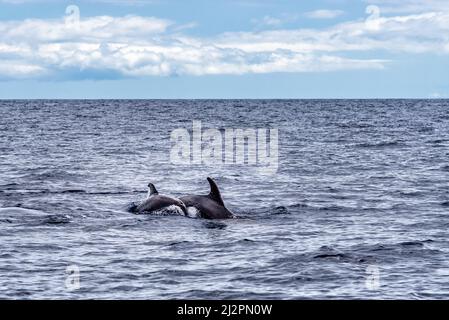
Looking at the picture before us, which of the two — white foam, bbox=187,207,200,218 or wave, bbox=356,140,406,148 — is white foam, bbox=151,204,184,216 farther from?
wave, bbox=356,140,406,148

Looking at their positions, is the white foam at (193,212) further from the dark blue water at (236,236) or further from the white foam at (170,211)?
the dark blue water at (236,236)

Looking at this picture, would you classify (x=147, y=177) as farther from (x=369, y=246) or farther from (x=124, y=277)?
(x=124, y=277)

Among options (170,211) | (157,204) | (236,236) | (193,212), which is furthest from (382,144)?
(236,236)

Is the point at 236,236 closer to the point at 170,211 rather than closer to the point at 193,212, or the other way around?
the point at 193,212

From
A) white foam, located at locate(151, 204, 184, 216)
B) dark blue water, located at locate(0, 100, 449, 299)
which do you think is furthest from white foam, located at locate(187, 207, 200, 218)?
dark blue water, located at locate(0, 100, 449, 299)

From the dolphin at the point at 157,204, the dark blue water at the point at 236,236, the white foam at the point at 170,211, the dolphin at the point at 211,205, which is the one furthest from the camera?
the dolphin at the point at 157,204

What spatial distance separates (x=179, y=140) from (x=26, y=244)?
57131mm

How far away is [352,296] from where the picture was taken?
1235 centimetres

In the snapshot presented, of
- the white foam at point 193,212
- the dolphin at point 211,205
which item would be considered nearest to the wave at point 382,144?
the dolphin at point 211,205

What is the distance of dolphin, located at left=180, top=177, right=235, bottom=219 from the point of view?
20.6 m

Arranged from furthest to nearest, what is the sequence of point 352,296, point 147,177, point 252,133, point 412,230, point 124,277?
point 252,133 → point 147,177 → point 412,230 → point 124,277 → point 352,296

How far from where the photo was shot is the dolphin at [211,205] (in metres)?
20.6
